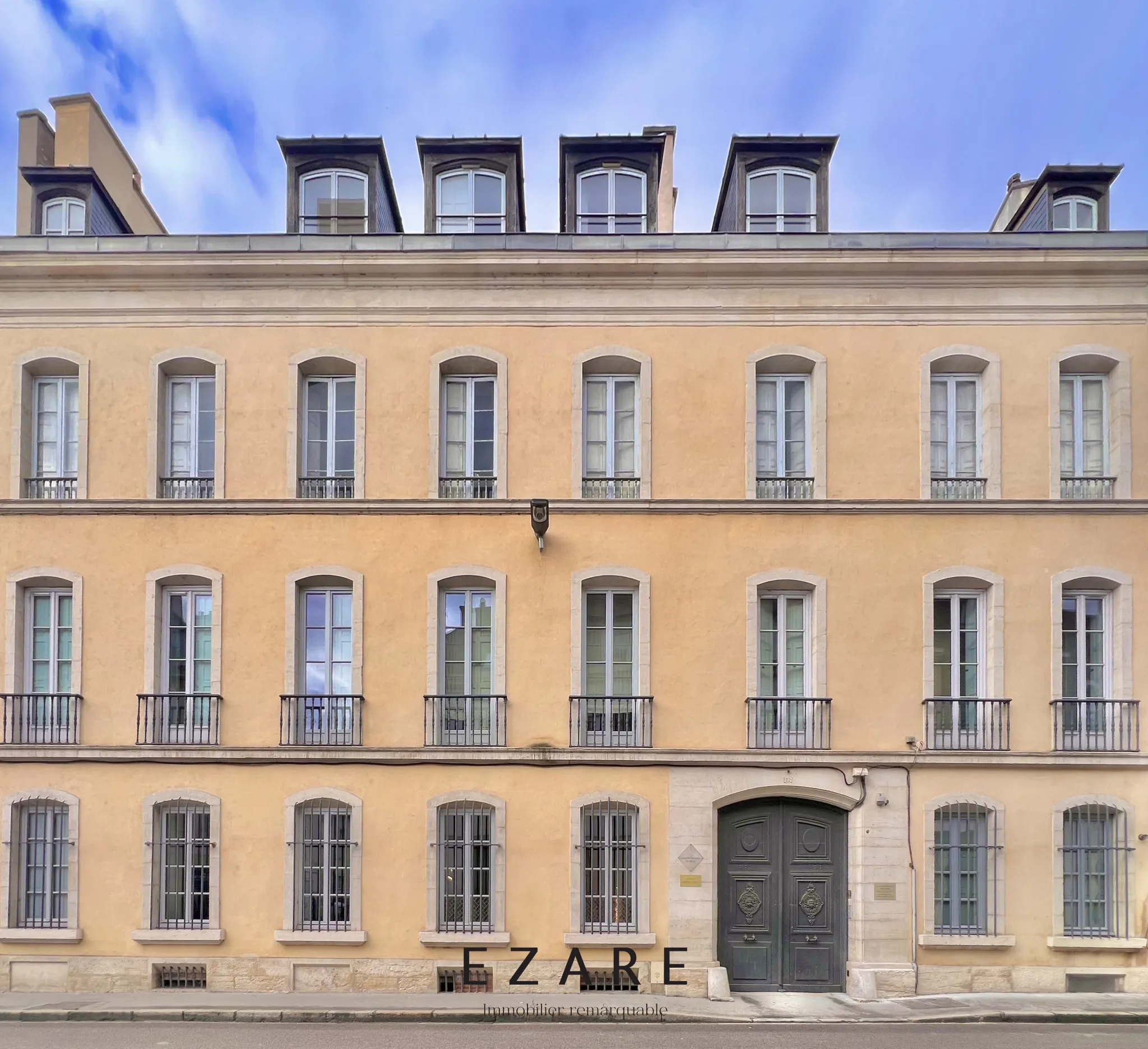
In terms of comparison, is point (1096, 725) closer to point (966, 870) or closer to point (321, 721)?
point (966, 870)

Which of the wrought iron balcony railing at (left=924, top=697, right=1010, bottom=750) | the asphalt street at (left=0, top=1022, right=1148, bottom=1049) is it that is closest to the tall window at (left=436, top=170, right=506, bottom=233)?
the wrought iron balcony railing at (left=924, top=697, right=1010, bottom=750)

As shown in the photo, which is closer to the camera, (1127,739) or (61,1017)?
(61,1017)

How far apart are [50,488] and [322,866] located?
305 inches

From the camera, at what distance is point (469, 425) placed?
16.2 m

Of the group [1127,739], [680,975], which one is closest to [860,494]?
[1127,739]

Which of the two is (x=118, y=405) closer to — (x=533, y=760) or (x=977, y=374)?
(x=533, y=760)

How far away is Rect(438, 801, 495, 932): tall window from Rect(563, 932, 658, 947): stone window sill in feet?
4.31

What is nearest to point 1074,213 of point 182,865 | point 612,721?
point 612,721

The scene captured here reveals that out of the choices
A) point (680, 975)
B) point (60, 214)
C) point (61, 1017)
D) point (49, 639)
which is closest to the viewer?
point (61, 1017)

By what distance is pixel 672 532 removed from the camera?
51.1ft

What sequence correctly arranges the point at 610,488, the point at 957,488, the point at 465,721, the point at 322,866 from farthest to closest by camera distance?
the point at 610,488 < the point at 957,488 < the point at 465,721 < the point at 322,866

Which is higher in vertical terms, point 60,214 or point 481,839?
point 60,214

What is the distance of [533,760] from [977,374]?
31.9ft

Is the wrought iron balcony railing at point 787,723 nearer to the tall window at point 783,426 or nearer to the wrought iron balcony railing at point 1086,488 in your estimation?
the tall window at point 783,426
